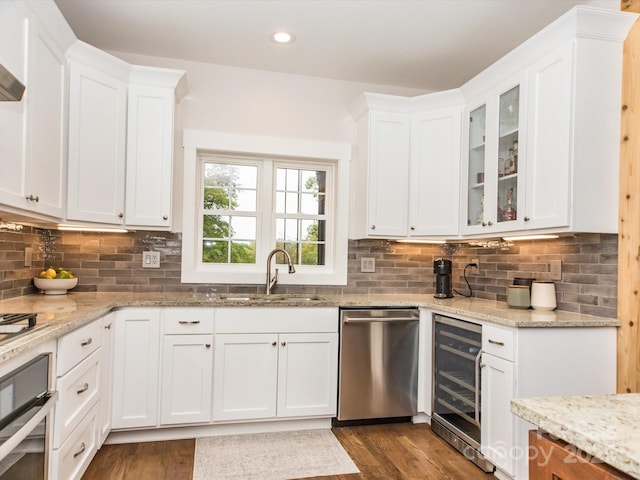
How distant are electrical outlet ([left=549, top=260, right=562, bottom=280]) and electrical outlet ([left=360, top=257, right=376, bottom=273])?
1.40m

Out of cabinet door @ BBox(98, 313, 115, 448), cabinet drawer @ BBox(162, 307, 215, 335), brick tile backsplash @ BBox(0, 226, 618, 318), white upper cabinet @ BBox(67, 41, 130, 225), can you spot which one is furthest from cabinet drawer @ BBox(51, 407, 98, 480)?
white upper cabinet @ BBox(67, 41, 130, 225)

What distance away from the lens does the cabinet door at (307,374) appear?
118 inches

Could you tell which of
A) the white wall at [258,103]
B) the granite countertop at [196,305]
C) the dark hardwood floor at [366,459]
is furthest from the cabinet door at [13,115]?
the dark hardwood floor at [366,459]

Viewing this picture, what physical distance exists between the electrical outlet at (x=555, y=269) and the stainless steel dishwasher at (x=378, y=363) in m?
0.90

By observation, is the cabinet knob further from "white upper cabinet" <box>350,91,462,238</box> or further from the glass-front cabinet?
the glass-front cabinet

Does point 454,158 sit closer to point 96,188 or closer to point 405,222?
point 405,222

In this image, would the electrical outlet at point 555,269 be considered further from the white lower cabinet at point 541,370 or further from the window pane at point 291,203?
the window pane at point 291,203

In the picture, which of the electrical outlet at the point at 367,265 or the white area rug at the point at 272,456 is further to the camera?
the electrical outlet at the point at 367,265

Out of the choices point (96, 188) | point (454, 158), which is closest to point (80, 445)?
point (96, 188)


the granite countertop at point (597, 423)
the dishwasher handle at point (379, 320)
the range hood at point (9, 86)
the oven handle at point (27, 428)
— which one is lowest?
the oven handle at point (27, 428)

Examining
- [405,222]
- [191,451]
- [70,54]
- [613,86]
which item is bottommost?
[191,451]

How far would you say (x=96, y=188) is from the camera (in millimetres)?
2863

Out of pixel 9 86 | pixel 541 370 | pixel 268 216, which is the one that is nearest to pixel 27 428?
pixel 9 86

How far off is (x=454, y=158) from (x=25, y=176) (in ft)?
8.92
